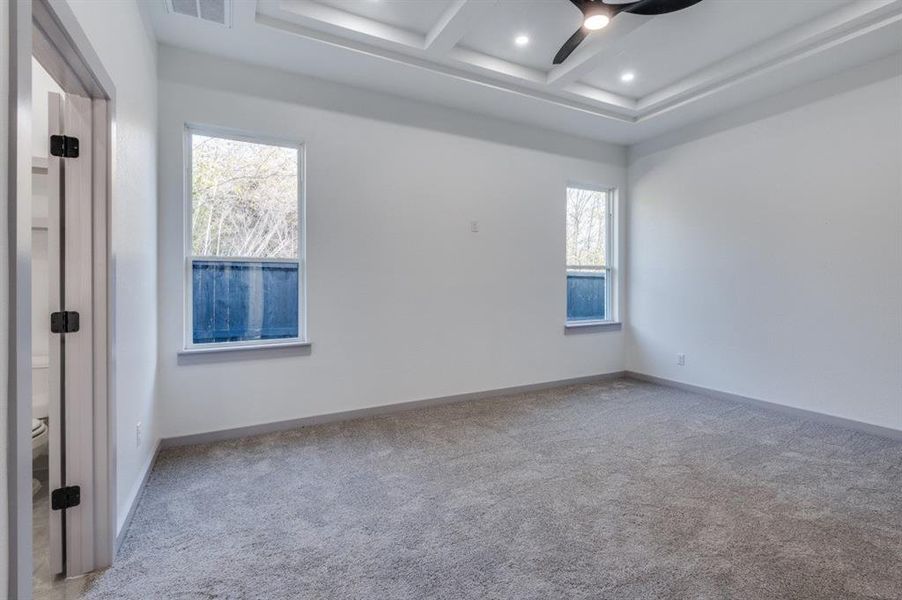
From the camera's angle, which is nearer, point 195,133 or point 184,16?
point 184,16

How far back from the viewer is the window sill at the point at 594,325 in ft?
16.4

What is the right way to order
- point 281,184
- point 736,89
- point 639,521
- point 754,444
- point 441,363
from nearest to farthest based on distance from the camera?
point 639,521
point 754,444
point 281,184
point 736,89
point 441,363

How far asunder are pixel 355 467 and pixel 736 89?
14.7 feet

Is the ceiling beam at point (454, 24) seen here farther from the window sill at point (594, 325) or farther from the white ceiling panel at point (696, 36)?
the window sill at point (594, 325)

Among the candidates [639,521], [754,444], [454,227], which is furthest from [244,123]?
[754,444]

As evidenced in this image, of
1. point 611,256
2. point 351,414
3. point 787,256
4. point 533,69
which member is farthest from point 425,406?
point 787,256

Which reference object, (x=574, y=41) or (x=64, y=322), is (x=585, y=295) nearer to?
(x=574, y=41)

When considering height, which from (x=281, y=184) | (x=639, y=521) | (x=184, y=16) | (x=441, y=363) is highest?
(x=184, y=16)

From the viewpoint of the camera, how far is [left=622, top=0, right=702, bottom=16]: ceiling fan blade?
249 cm

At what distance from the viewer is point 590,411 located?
4.02 meters

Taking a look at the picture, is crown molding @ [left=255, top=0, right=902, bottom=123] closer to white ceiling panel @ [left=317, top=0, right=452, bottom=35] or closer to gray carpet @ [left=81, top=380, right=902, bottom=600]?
white ceiling panel @ [left=317, top=0, right=452, bottom=35]

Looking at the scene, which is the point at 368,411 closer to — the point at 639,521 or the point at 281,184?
the point at 281,184

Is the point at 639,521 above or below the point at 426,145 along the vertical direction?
below

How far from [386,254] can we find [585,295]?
2678 mm
